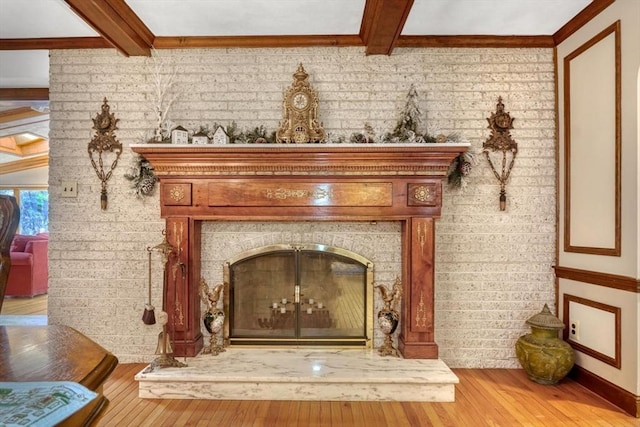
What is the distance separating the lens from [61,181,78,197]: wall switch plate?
318 centimetres

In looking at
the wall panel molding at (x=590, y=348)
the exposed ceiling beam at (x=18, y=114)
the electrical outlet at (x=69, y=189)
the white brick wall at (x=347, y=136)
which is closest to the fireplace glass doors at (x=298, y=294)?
the white brick wall at (x=347, y=136)

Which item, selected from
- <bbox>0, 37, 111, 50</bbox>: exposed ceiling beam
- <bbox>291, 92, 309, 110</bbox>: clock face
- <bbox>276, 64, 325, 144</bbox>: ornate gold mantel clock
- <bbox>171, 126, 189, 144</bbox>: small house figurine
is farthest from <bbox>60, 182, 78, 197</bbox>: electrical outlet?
<bbox>291, 92, 309, 110</bbox>: clock face

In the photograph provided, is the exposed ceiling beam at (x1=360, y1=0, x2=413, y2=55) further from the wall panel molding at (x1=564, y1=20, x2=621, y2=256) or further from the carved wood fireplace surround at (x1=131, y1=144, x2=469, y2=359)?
the wall panel molding at (x1=564, y1=20, x2=621, y2=256)

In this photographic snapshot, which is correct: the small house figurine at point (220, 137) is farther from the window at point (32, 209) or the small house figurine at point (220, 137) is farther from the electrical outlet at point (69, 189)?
the window at point (32, 209)

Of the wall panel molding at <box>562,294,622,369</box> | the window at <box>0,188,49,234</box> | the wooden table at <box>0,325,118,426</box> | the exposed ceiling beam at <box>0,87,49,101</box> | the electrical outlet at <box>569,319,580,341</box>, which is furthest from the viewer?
the window at <box>0,188,49,234</box>

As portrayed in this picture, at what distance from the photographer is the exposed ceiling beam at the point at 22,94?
437 cm

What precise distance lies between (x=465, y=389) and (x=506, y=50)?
103 inches

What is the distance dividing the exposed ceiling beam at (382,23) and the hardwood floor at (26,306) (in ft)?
16.2

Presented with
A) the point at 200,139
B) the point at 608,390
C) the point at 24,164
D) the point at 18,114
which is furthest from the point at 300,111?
the point at 24,164

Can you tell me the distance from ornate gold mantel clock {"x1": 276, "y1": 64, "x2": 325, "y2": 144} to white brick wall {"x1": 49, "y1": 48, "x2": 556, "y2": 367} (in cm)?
13

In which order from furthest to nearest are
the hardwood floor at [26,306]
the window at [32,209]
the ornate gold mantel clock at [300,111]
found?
the window at [32,209], the hardwood floor at [26,306], the ornate gold mantel clock at [300,111]

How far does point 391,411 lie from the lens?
2.42 m

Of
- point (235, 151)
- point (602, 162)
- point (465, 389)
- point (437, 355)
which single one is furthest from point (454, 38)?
point (465, 389)

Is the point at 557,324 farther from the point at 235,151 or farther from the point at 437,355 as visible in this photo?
the point at 235,151
